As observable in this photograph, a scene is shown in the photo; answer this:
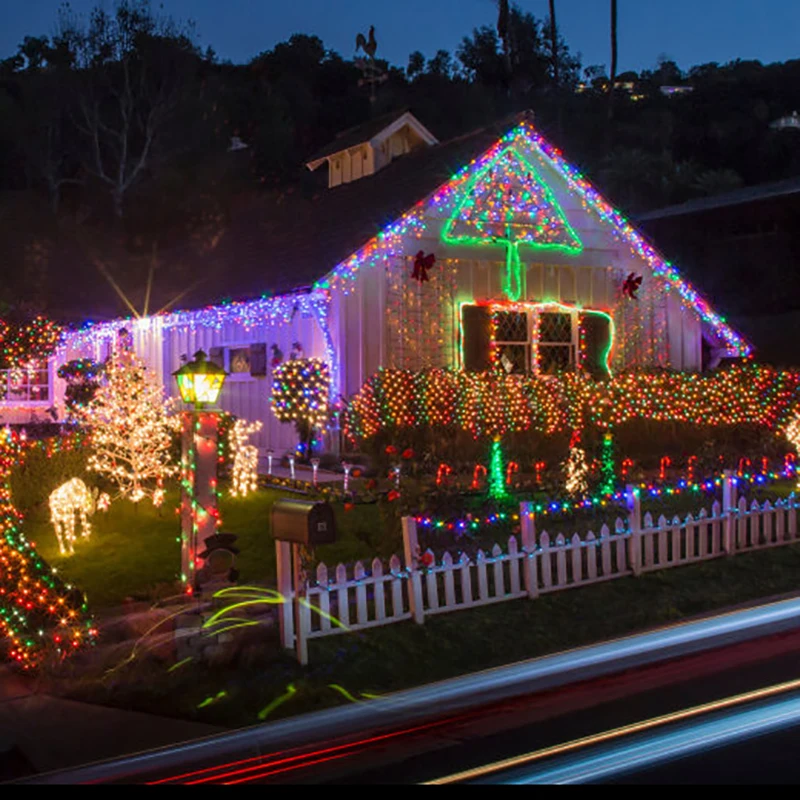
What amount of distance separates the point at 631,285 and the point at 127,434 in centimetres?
1072

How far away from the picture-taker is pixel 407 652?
8.12m

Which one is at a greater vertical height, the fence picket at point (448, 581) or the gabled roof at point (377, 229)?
the gabled roof at point (377, 229)

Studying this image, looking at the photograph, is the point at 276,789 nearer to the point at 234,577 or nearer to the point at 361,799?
the point at 361,799

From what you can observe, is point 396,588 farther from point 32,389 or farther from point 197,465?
point 32,389

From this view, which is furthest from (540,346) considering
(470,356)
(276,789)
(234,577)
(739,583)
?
(276,789)

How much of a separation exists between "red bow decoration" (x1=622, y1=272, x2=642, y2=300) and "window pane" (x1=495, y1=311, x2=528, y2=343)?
214 cm

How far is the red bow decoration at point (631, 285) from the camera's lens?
19.9 m

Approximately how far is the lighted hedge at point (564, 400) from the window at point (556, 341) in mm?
1462

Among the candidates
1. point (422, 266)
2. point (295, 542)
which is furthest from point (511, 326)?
point (295, 542)

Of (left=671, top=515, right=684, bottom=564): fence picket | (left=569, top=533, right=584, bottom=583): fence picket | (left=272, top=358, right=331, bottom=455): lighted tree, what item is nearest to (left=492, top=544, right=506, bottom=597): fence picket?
(left=569, top=533, right=584, bottom=583): fence picket

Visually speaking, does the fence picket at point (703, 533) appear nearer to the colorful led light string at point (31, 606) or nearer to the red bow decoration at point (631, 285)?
the colorful led light string at point (31, 606)

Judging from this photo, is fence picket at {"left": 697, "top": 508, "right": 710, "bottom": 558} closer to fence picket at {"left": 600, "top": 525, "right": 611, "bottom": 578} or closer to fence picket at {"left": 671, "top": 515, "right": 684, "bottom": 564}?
fence picket at {"left": 671, "top": 515, "right": 684, "bottom": 564}

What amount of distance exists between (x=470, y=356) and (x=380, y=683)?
460 inches

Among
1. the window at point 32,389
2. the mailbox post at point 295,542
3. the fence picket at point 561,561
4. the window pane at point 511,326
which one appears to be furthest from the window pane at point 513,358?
the mailbox post at point 295,542
